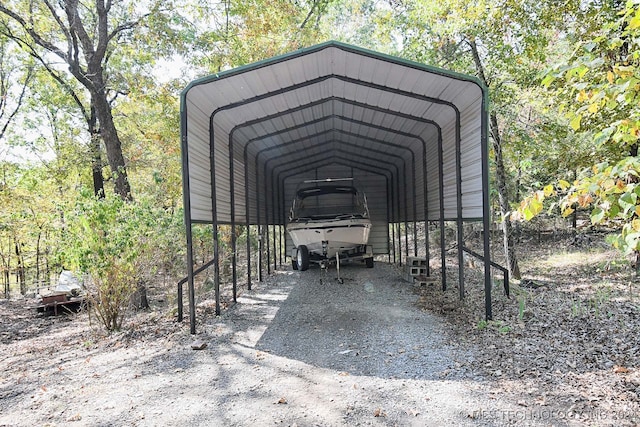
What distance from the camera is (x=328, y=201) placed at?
1323 cm

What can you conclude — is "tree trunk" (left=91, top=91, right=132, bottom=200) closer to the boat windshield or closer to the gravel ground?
the gravel ground

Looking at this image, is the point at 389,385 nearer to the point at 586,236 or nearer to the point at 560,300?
the point at 560,300

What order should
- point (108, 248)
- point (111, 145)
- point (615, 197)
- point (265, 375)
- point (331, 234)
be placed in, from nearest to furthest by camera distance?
point (615, 197) → point (265, 375) → point (108, 248) → point (111, 145) → point (331, 234)

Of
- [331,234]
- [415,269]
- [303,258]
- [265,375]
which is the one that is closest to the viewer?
[265,375]

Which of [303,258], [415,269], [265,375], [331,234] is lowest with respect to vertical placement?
[265,375]

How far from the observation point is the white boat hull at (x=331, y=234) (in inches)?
365

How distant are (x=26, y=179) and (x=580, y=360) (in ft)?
51.7

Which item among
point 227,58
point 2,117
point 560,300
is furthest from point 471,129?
point 2,117

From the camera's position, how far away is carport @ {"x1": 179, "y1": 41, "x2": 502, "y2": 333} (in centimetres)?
520

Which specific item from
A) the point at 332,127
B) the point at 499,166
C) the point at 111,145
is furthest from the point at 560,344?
the point at 111,145

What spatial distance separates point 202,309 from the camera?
21.7ft

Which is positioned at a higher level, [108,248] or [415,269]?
[108,248]

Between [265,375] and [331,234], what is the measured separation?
18.6ft

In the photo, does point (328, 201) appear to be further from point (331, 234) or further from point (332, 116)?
point (332, 116)
